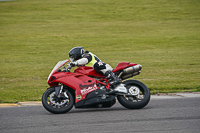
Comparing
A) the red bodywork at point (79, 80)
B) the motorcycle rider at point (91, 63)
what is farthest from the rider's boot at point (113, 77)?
the red bodywork at point (79, 80)

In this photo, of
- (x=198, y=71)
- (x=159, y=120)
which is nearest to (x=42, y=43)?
(x=198, y=71)

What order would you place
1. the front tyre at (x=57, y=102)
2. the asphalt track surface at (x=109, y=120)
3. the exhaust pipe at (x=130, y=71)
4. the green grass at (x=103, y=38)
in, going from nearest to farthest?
the asphalt track surface at (x=109, y=120) < the front tyre at (x=57, y=102) < the exhaust pipe at (x=130, y=71) < the green grass at (x=103, y=38)

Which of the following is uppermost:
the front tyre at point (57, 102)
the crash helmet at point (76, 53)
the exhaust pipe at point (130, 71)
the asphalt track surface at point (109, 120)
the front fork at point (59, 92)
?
the crash helmet at point (76, 53)

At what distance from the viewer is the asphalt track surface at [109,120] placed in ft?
20.5

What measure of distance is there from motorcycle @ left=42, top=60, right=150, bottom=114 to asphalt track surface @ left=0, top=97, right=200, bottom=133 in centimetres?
20

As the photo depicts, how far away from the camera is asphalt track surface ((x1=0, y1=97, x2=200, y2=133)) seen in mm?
6234

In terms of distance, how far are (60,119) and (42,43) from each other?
20.6 metres

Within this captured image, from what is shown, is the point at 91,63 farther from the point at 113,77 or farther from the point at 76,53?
the point at 113,77

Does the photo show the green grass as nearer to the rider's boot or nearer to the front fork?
the front fork

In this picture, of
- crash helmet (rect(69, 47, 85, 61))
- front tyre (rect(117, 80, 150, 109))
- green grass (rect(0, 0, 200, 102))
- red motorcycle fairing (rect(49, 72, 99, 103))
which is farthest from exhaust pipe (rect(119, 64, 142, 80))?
green grass (rect(0, 0, 200, 102))

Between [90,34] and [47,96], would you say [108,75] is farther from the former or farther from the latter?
[90,34]

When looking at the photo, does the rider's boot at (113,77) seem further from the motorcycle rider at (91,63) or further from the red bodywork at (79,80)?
the red bodywork at (79,80)

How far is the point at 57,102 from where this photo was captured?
7809 mm

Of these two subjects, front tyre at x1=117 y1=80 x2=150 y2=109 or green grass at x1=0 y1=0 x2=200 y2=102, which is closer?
front tyre at x1=117 y1=80 x2=150 y2=109
